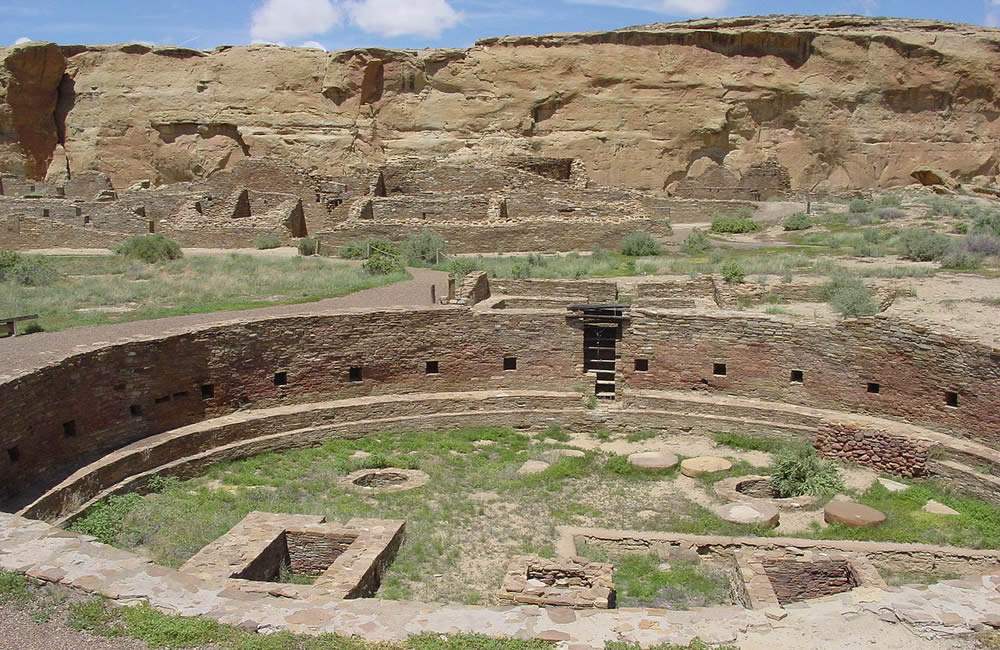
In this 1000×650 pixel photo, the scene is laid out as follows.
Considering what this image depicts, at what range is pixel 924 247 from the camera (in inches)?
906

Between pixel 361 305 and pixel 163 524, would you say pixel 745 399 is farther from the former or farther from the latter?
pixel 163 524

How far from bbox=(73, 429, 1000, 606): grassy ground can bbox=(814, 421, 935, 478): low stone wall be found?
484 mm

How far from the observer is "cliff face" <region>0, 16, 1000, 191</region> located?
3978cm

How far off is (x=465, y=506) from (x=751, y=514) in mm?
3916

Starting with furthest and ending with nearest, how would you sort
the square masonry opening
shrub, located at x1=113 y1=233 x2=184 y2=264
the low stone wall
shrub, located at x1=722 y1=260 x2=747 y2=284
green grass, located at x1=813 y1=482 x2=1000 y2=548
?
shrub, located at x1=113 y1=233 x2=184 y2=264
shrub, located at x1=722 y1=260 x2=747 y2=284
the low stone wall
green grass, located at x1=813 y1=482 x2=1000 y2=548
the square masonry opening

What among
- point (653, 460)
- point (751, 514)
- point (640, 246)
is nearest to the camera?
point (751, 514)

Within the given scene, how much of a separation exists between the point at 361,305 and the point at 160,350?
4586 mm

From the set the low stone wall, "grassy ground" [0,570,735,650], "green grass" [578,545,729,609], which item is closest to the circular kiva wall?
the low stone wall

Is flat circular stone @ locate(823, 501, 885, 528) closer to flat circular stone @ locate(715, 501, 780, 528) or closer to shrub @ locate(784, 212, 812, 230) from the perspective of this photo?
flat circular stone @ locate(715, 501, 780, 528)

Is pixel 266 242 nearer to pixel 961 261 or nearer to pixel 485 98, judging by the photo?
pixel 485 98

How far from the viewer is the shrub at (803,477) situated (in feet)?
40.6

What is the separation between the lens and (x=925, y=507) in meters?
11.8

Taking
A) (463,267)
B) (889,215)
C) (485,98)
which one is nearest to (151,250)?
(463,267)

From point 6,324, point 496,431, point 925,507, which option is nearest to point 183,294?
point 6,324
